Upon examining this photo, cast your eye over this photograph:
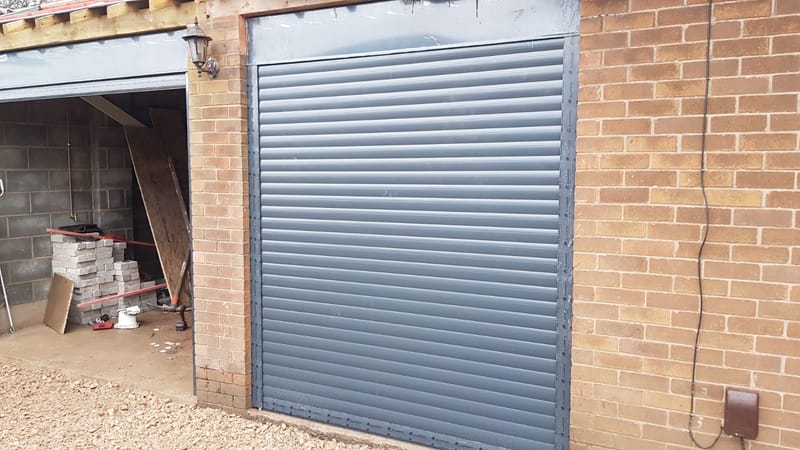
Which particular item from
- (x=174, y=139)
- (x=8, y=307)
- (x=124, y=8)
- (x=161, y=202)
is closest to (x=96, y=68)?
(x=124, y=8)

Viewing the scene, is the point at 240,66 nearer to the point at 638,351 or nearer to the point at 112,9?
the point at 112,9

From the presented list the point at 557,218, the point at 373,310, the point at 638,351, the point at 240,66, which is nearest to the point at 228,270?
the point at 373,310

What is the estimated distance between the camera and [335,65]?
14.3 ft

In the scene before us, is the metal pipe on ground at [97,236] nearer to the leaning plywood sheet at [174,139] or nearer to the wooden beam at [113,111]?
the leaning plywood sheet at [174,139]

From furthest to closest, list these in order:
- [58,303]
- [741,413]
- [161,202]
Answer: [161,202] → [58,303] → [741,413]

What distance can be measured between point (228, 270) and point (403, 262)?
4.74ft

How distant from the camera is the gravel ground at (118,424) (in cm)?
444

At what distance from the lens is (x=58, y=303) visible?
24.4ft

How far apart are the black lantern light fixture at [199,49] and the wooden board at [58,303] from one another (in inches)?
162

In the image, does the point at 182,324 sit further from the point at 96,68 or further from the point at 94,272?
the point at 96,68

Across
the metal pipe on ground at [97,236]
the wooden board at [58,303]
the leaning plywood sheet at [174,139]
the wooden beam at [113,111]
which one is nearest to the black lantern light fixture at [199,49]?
the wooden beam at [113,111]

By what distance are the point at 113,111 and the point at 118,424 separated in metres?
4.32

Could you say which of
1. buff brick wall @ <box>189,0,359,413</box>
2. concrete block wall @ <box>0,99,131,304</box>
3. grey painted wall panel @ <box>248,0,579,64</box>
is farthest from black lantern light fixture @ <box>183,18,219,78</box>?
concrete block wall @ <box>0,99,131,304</box>

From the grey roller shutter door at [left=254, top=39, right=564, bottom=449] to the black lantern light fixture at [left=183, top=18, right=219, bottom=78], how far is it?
0.36 meters
